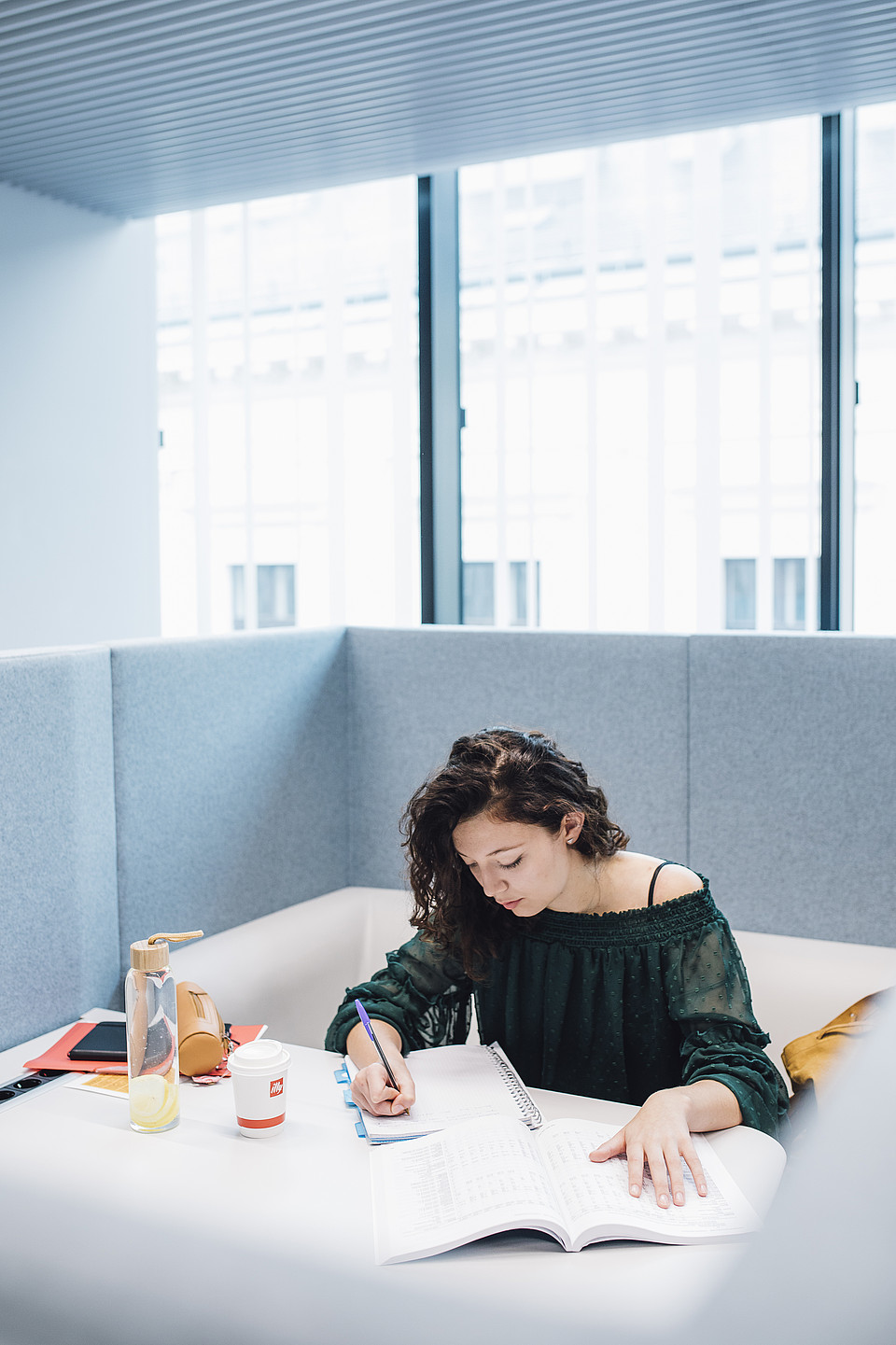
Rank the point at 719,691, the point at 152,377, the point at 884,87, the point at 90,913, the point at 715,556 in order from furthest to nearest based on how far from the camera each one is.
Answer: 1. the point at 152,377
2. the point at 715,556
3. the point at 884,87
4. the point at 719,691
5. the point at 90,913

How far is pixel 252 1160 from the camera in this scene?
43.9 inches

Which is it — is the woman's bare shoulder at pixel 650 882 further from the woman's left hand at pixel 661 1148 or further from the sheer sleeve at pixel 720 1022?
the woman's left hand at pixel 661 1148

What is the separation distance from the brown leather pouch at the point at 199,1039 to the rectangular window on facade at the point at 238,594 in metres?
3.29

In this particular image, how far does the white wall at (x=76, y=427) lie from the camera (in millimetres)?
3238

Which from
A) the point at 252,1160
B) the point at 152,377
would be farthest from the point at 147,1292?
the point at 152,377

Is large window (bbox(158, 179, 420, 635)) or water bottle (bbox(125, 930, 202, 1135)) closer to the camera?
water bottle (bbox(125, 930, 202, 1135))

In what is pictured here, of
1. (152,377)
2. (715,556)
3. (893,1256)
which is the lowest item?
(893,1256)

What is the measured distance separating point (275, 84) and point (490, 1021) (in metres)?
2.23

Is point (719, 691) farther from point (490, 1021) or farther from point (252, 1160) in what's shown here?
point (252, 1160)

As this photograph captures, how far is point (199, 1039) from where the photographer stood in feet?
4.36

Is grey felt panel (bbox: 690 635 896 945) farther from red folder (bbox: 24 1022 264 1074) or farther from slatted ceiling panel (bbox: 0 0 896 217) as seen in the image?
slatted ceiling panel (bbox: 0 0 896 217)

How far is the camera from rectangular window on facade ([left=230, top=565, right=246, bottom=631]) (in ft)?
15.0

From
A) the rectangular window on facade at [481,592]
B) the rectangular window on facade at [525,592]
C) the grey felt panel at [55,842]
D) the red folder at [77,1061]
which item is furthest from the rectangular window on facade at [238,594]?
the red folder at [77,1061]

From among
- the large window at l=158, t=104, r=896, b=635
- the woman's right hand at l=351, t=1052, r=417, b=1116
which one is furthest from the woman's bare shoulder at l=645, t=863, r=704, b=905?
the large window at l=158, t=104, r=896, b=635
